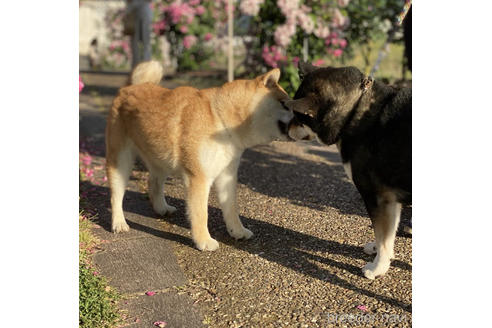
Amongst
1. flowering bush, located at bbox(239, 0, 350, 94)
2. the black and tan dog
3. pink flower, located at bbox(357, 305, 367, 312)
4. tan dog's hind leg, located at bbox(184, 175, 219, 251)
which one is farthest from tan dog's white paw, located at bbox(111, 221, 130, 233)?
flowering bush, located at bbox(239, 0, 350, 94)

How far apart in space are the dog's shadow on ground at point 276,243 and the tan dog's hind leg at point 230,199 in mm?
77

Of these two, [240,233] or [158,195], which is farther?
[158,195]

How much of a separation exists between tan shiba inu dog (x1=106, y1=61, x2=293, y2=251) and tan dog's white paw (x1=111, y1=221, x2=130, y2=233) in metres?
0.48

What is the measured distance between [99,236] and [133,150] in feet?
2.34

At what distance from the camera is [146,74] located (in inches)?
174

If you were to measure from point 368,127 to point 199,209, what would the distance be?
132 centimetres

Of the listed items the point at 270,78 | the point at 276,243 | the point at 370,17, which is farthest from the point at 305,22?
the point at 276,243

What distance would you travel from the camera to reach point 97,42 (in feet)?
58.0

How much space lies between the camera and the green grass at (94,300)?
277 cm

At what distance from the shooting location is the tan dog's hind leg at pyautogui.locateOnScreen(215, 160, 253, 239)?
148 inches

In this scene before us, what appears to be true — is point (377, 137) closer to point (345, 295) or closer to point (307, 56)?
point (345, 295)

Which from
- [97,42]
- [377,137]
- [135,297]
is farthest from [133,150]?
[97,42]

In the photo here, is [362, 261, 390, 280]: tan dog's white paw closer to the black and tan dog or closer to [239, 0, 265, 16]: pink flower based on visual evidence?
the black and tan dog

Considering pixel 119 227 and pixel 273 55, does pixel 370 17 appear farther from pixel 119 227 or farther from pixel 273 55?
pixel 119 227
